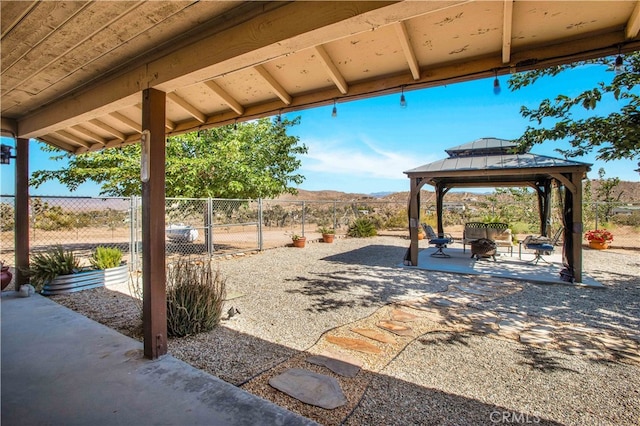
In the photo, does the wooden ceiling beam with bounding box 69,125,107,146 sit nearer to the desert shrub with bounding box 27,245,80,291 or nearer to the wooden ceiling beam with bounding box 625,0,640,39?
the desert shrub with bounding box 27,245,80,291

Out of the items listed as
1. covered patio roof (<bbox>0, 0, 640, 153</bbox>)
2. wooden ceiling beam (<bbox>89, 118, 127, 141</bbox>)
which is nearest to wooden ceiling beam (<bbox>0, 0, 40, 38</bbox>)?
covered patio roof (<bbox>0, 0, 640, 153</bbox>)

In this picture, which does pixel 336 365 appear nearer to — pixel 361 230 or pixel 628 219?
pixel 361 230

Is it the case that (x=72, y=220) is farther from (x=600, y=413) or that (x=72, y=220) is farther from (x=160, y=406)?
(x=600, y=413)

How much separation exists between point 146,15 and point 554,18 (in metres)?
2.47

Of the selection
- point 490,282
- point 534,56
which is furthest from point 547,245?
point 534,56

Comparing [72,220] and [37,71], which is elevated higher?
[37,71]

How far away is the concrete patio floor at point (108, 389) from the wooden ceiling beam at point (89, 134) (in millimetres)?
2905

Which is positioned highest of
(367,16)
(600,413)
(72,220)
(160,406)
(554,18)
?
(554,18)

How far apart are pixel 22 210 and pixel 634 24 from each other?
22.3ft

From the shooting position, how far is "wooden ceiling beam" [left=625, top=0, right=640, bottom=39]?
1694 mm

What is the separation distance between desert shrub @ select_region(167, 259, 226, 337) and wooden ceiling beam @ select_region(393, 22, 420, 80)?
3.04 meters

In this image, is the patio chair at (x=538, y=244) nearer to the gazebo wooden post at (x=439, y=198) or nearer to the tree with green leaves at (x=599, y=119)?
the tree with green leaves at (x=599, y=119)

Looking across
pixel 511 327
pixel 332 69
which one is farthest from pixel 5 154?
pixel 511 327

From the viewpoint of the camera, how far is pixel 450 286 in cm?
581
